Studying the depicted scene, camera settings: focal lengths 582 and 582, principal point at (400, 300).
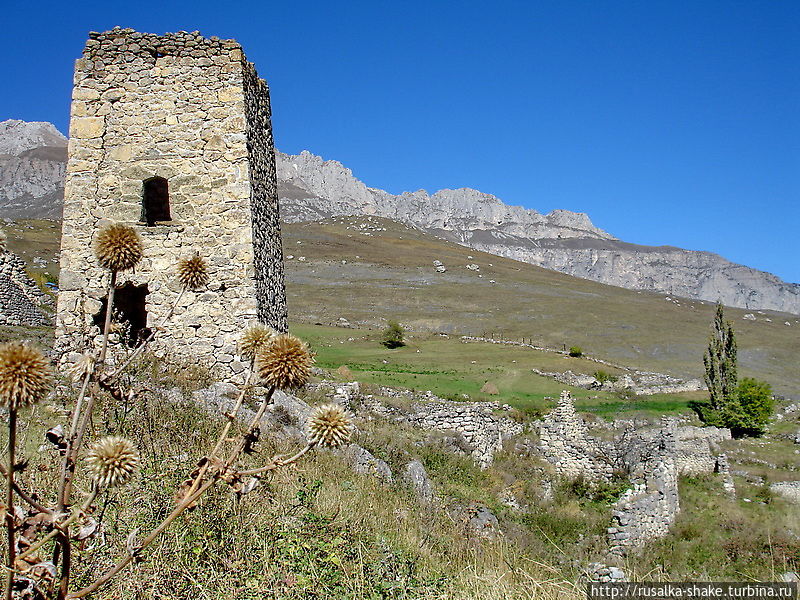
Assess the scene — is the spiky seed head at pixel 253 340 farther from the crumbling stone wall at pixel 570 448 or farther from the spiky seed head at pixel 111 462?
the crumbling stone wall at pixel 570 448

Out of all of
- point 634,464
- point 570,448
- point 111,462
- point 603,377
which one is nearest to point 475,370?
point 603,377

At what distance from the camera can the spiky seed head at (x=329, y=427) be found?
3082 millimetres

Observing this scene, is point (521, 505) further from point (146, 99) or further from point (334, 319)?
point (334, 319)

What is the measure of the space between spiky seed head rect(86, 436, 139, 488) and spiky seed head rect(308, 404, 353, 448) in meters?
0.87

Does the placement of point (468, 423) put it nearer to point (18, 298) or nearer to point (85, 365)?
point (85, 365)

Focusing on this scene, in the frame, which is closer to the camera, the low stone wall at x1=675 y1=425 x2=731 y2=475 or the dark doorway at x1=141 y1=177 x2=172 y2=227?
the dark doorway at x1=141 y1=177 x2=172 y2=227

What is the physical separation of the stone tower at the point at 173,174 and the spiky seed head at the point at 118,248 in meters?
7.74

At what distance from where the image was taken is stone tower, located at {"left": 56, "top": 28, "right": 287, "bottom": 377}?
37.1 ft

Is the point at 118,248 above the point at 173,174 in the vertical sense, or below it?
below

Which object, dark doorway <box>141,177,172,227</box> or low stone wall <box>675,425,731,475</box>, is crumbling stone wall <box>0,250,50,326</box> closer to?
dark doorway <box>141,177,172,227</box>

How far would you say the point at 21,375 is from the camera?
7.77 feet

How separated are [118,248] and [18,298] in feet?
70.8

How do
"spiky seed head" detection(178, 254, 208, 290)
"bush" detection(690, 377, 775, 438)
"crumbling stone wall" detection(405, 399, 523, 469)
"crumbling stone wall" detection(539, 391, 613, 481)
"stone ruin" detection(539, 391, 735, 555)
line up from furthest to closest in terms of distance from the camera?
"bush" detection(690, 377, 775, 438) → "crumbling stone wall" detection(539, 391, 613, 481) → "crumbling stone wall" detection(405, 399, 523, 469) → "stone ruin" detection(539, 391, 735, 555) → "spiky seed head" detection(178, 254, 208, 290)

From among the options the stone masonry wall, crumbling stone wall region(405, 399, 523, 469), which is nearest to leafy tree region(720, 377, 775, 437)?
crumbling stone wall region(405, 399, 523, 469)
